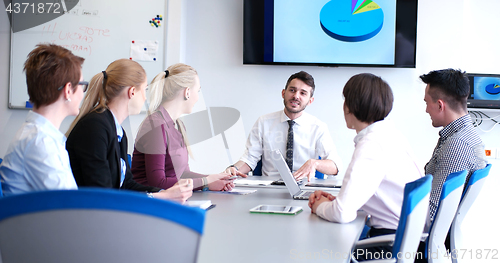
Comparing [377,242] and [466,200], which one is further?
[466,200]

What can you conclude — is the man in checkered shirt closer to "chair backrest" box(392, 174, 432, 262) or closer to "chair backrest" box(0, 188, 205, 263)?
"chair backrest" box(392, 174, 432, 262)

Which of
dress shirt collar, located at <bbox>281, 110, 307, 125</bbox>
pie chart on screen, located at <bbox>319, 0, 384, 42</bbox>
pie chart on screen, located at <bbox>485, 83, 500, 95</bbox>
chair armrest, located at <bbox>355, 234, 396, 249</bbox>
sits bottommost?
chair armrest, located at <bbox>355, 234, 396, 249</bbox>

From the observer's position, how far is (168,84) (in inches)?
88.3

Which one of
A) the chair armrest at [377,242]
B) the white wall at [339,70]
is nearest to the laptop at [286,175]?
the chair armrest at [377,242]

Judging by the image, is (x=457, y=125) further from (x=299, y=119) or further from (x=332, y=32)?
(x=332, y=32)

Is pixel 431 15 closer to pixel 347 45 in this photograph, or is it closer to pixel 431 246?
pixel 347 45

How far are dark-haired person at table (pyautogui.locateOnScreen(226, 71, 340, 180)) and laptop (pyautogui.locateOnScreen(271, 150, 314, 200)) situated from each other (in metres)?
1.05

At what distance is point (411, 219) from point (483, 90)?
9.75 ft

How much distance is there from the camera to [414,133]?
3.67 meters

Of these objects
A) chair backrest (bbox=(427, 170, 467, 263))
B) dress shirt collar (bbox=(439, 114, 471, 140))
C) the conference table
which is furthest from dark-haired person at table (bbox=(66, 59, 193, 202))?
dress shirt collar (bbox=(439, 114, 471, 140))

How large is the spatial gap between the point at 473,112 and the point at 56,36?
12.9ft

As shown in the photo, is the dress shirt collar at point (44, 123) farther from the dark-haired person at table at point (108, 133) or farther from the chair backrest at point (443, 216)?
the chair backrest at point (443, 216)

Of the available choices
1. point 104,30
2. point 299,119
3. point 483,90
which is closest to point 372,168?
point 299,119

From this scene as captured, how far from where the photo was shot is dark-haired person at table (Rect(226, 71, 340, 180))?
3.11 metres
